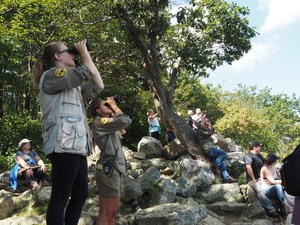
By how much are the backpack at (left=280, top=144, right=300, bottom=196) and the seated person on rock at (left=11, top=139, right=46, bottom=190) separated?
4764mm

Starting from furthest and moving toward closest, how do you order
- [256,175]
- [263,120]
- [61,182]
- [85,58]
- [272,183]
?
[263,120] < [256,175] < [272,183] < [85,58] < [61,182]

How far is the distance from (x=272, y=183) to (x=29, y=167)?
14.8 feet

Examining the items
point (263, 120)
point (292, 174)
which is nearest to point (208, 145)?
point (292, 174)

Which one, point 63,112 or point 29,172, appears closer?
point 63,112

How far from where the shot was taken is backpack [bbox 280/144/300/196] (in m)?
3.52

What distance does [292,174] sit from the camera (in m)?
3.54

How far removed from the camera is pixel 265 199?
6.84 m

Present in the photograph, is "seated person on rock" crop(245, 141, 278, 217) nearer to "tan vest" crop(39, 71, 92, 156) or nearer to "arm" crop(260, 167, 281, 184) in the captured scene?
"arm" crop(260, 167, 281, 184)

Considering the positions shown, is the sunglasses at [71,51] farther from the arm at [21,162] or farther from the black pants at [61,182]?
the arm at [21,162]

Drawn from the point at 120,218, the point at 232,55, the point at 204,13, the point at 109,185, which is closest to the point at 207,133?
the point at 232,55

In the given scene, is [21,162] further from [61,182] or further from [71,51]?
[61,182]

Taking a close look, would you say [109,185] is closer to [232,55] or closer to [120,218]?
[120,218]

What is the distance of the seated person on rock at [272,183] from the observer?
676 centimetres

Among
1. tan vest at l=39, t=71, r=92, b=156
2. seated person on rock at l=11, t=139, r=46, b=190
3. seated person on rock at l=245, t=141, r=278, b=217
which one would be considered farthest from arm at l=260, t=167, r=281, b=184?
tan vest at l=39, t=71, r=92, b=156
